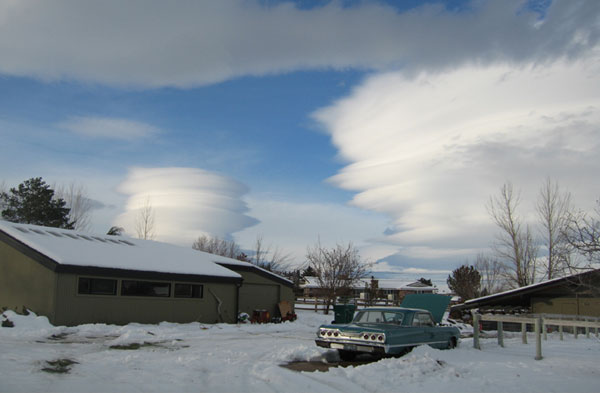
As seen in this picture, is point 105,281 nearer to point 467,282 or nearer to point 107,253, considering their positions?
point 107,253

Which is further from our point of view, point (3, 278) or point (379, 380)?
point (3, 278)

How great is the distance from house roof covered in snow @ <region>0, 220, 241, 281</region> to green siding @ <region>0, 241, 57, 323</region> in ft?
1.92

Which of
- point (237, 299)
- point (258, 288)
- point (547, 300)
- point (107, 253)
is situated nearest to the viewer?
point (107, 253)

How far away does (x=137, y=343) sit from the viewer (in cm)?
1445

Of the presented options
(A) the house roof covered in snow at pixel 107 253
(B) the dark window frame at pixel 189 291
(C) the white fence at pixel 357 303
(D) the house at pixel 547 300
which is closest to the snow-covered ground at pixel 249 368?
(A) the house roof covered in snow at pixel 107 253

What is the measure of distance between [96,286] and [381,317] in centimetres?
1101

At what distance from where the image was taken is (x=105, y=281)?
1931 centimetres

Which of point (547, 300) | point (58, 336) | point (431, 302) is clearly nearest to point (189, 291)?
point (58, 336)

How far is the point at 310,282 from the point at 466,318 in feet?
139

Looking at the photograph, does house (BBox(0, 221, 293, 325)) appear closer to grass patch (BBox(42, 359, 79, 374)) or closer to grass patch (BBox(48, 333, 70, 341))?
grass patch (BBox(48, 333, 70, 341))

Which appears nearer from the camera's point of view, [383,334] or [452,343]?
[383,334]

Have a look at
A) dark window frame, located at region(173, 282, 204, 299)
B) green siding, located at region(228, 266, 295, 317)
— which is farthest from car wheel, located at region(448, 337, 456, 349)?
green siding, located at region(228, 266, 295, 317)

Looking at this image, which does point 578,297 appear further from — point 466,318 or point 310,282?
point 310,282

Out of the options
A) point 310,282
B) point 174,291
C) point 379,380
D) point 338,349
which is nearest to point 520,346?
point 338,349
